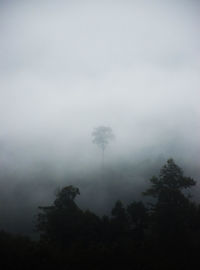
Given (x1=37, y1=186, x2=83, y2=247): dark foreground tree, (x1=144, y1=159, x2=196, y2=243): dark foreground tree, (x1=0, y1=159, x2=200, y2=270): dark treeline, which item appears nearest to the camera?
(x1=0, y1=159, x2=200, y2=270): dark treeline

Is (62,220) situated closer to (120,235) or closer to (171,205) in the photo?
(120,235)

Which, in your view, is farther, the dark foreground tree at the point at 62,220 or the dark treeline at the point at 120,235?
the dark foreground tree at the point at 62,220

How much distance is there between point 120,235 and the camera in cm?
3048

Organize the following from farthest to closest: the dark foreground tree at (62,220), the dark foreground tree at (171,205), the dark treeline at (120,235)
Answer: the dark foreground tree at (62,220) → the dark foreground tree at (171,205) → the dark treeline at (120,235)

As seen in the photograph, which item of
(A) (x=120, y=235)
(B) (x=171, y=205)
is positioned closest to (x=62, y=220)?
(A) (x=120, y=235)

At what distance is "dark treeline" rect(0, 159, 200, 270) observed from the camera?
11.7m

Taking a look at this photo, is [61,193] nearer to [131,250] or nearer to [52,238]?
[52,238]

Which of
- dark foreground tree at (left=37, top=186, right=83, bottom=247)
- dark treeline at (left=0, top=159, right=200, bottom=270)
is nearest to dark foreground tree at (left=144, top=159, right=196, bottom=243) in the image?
dark treeline at (left=0, top=159, right=200, bottom=270)

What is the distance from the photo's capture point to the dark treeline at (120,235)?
38.3 ft

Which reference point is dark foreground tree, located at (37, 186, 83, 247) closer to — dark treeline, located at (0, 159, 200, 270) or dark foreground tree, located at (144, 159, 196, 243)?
dark treeline, located at (0, 159, 200, 270)

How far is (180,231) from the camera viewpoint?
19.4 meters

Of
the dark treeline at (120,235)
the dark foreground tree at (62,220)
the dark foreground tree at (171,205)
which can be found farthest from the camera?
the dark foreground tree at (62,220)

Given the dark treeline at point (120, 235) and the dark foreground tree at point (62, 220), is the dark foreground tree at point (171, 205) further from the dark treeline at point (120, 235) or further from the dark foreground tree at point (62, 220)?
the dark foreground tree at point (62, 220)

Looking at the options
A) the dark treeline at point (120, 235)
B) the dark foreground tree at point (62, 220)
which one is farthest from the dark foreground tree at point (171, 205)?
the dark foreground tree at point (62, 220)
